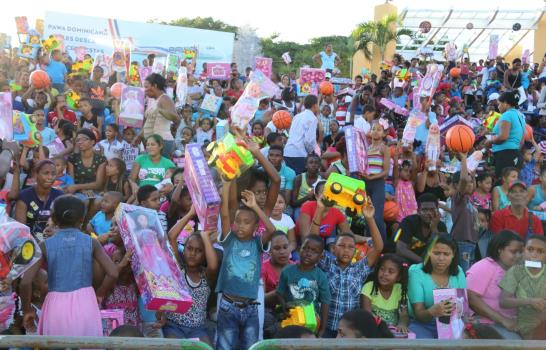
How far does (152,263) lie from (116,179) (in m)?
3.16

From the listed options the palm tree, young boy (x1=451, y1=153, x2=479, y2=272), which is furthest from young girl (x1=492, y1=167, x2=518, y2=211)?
the palm tree

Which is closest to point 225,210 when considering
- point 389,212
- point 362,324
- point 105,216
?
point 362,324

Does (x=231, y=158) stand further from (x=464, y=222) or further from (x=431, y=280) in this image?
(x=464, y=222)

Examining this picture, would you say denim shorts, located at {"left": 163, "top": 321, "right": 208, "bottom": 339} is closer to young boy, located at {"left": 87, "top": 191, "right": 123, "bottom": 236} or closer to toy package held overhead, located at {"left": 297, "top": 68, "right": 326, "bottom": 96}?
young boy, located at {"left": 87, "top": 191, "right": 123, "bottom": 236}

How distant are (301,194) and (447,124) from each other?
219 cm

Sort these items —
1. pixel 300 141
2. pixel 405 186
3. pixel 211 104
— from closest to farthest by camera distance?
pixel 405 186, pixel 300 141, pixel 211 104

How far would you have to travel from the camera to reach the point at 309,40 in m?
50.8

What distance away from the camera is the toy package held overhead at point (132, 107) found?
8500 millimetres

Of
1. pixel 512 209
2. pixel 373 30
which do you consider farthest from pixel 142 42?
pixel 512 209

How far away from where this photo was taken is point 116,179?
7.48 m

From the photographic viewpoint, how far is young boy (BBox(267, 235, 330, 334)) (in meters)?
5.25

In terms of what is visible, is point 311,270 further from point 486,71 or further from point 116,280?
point 486,71

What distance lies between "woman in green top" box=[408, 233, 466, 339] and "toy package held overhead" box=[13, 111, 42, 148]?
4.12 metres

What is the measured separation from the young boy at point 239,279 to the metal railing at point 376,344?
1898mm
